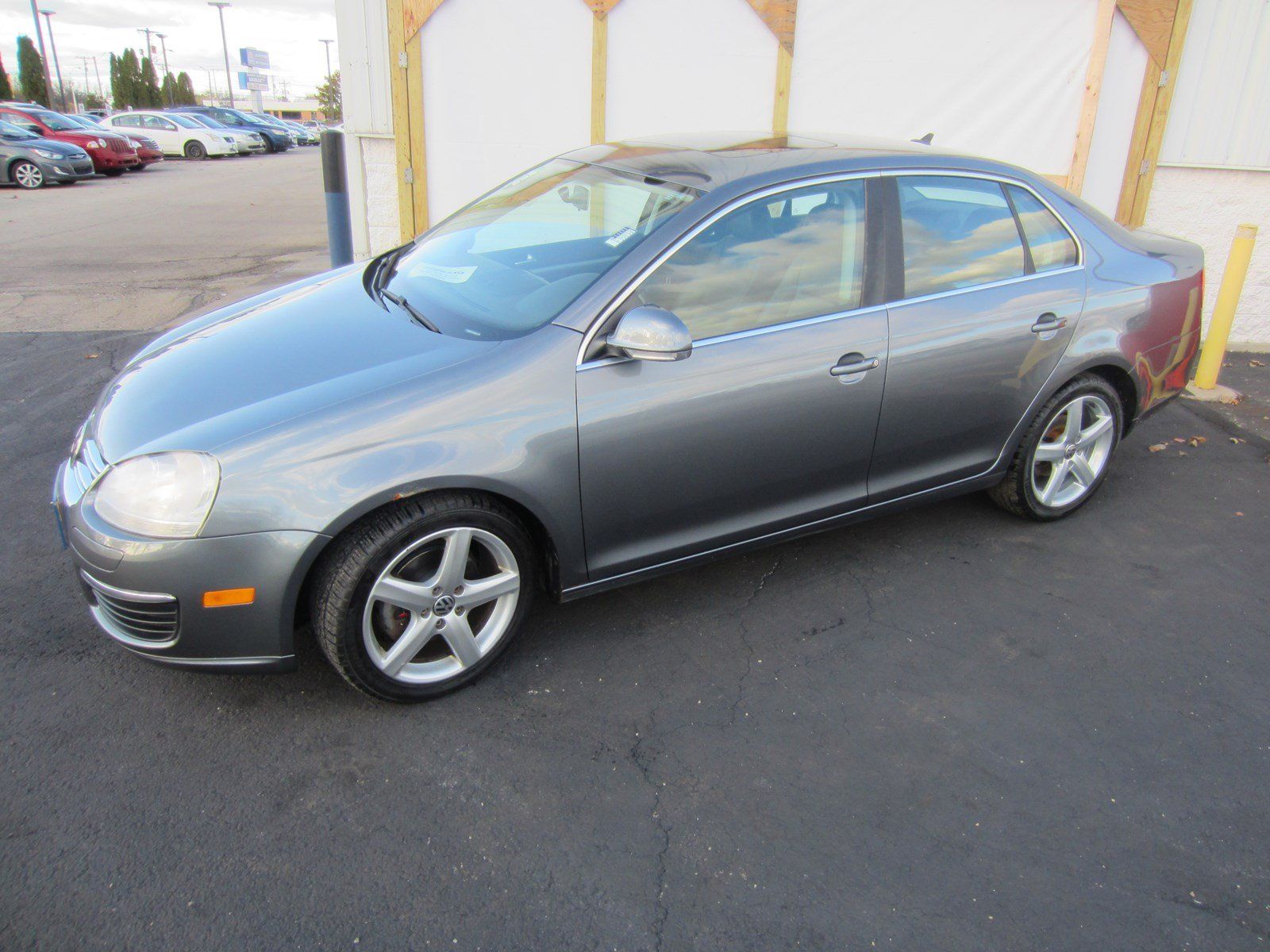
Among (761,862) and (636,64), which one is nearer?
(761,862)

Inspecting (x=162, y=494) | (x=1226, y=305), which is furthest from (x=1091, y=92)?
(x=162, y=494)

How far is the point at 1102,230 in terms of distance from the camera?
13.8 ft

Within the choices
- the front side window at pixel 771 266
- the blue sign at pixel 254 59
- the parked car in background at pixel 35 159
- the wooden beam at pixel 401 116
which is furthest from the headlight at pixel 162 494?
the blue sign at pixel 254 59

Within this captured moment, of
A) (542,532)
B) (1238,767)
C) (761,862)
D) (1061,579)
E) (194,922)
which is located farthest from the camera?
(1061,579)

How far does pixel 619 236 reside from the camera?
11.0ft

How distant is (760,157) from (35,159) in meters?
19.9

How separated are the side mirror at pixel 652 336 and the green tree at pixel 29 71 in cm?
5246

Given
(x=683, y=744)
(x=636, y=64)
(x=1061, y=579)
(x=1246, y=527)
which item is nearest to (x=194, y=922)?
(x=683, y=744)

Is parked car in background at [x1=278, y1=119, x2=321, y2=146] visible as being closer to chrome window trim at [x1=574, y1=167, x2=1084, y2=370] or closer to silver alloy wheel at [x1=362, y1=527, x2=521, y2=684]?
chrome window trim at [x1=574, y1=167, x2=1084, y2=370]

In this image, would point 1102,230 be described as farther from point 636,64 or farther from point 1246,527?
point 636,64

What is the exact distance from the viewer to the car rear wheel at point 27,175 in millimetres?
18312

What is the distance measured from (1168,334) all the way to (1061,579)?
1.36 metres

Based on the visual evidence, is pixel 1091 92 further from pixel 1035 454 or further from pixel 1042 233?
pixel 1035 454

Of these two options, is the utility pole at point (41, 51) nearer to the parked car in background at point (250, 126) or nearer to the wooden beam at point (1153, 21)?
the parked car in background at point (250, 126)
